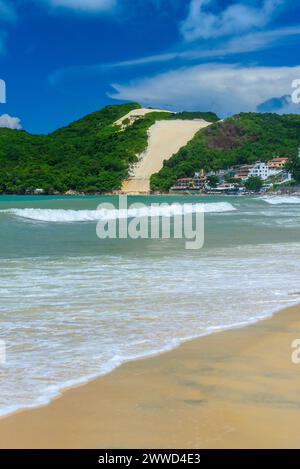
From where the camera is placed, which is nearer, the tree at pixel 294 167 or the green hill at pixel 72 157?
the tree at pixel 294 167

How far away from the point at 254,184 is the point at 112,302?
4926 inches

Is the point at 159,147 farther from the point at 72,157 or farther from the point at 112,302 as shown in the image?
the point at 112,302

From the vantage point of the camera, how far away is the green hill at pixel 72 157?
454ft

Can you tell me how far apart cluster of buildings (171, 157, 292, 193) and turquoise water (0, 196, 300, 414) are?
122512 millimetres

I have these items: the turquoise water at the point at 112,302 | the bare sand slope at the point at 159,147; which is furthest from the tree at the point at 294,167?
the turquoise water at the point at 112,302

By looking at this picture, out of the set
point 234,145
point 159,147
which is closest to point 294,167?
point 234,145

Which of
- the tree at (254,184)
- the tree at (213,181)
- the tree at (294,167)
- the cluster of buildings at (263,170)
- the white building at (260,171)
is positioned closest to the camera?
the tree at (254,184)

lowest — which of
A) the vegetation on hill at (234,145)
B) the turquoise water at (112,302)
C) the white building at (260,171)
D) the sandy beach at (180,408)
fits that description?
the sandy beach at (180,408)

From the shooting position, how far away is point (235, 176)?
463 feet

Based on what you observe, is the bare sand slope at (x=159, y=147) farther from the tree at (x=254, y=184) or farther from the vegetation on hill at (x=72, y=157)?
the tree at (x=254, y=184)

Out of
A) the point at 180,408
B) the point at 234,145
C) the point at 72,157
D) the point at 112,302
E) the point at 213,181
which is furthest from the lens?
the point at 234,145

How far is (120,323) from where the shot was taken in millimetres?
5895

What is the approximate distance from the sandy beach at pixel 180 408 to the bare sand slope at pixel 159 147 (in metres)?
143
